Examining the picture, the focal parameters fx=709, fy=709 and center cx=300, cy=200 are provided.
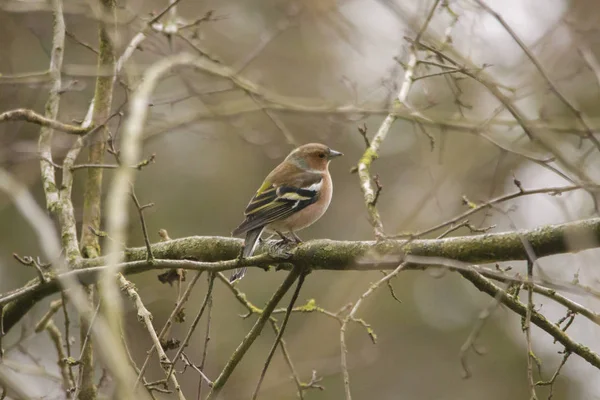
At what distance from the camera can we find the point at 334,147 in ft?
51.9

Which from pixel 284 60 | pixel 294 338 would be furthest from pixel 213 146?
pixel 294 338

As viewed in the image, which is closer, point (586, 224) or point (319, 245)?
point (586, 224)

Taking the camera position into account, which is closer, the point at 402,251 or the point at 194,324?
the point at 402,251

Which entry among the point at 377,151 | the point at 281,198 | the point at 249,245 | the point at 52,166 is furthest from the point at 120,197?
the point at 281,198

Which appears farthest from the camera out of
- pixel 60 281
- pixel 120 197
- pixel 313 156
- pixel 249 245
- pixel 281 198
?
pixel 313 156

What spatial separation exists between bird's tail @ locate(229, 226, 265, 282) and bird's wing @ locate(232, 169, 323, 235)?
0.19 ft

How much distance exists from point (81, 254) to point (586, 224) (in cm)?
390

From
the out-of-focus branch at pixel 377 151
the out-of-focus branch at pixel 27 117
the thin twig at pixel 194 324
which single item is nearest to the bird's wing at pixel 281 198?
the out-of-focus branch at pixel 377 151

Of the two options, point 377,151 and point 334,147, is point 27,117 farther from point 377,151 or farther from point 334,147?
point 334,147

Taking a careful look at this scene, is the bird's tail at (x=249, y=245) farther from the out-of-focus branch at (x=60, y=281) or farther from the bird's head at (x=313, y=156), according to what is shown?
the bird's head at (x=313, y=156)

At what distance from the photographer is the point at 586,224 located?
3385 millimetres

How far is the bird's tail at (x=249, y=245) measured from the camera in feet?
17.6

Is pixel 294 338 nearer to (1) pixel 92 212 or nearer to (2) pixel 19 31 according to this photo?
(2) pixel 19 31

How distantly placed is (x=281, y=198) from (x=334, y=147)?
30.6 ft
